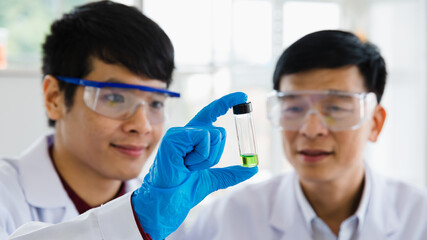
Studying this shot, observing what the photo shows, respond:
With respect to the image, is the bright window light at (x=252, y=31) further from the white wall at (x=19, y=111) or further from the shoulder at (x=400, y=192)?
the shoulder at (x=400, y=192)

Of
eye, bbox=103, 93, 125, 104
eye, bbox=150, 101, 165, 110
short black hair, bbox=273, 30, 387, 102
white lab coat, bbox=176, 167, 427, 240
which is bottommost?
white lab coat, bbox=176, 167, 427, 240

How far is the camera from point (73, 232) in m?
1.12

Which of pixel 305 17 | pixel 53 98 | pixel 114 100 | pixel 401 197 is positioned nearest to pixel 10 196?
pixel 53 98

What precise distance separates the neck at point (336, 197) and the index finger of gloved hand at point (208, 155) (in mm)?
910

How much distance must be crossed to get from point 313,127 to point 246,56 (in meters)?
2.37

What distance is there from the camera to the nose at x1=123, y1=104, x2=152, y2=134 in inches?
63.3

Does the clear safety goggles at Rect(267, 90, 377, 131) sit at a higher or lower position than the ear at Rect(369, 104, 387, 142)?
higher

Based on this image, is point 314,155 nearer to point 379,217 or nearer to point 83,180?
point 379,217

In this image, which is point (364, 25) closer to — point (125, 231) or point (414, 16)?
point (414, 16)

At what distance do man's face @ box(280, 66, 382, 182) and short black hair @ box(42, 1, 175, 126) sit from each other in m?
0.56

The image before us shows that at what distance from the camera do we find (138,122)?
161 cm

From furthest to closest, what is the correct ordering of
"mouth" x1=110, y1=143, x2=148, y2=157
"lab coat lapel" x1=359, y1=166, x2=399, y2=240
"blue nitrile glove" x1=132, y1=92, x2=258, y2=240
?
1. "lab coat lapel" x1=359, y1=166, x2=399, y2=240
2. "mouth" x1=110, y1=143, x2=148, y2=157
3. "blue nitrile glove" x1=132, y1=92, x2=258, y2=240

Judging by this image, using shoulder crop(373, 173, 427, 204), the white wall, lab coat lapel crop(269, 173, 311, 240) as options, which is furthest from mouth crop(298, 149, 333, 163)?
the white wall

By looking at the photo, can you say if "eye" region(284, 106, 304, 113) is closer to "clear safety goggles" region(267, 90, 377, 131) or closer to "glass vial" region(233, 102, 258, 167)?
"clear safety goggles" region(267, 90, 377, 131)
